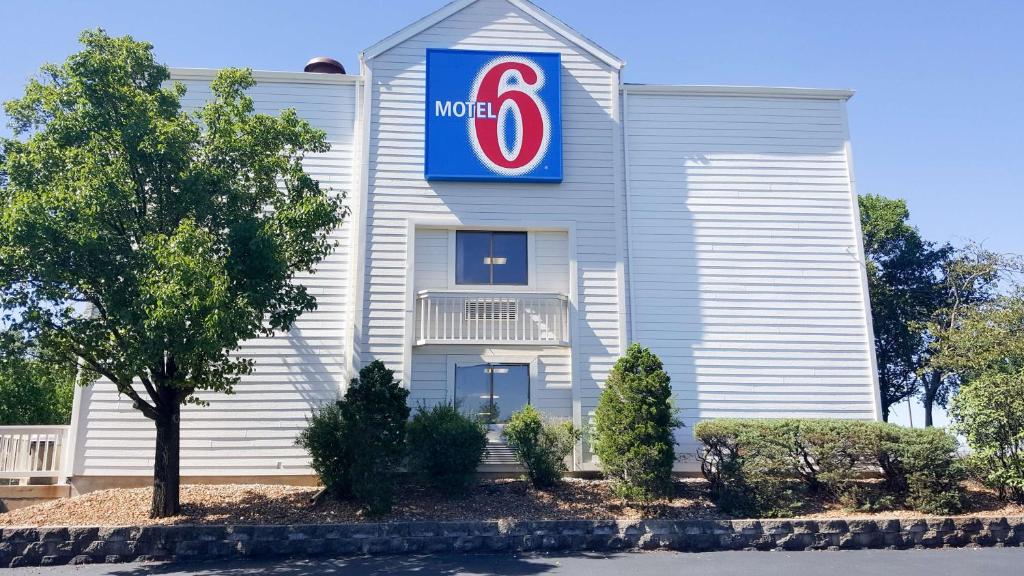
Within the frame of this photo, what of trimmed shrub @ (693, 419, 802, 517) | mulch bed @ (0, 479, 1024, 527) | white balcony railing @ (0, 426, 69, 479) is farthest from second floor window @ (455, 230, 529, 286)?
white balcony railing @ (0, 426, 69, 479)

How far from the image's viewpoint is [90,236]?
980 cm

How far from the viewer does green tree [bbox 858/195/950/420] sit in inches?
1004

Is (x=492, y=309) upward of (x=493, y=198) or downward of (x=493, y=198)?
downward

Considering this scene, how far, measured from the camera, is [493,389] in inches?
595

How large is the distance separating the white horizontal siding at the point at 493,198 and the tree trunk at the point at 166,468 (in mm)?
3909

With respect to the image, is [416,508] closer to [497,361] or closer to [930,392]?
[497,361]

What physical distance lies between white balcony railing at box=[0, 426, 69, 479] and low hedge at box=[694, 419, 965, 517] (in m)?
12.1

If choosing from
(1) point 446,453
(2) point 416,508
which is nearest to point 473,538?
(2) point 416,508

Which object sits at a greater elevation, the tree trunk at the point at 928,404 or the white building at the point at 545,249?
the white building at the point at 545,249

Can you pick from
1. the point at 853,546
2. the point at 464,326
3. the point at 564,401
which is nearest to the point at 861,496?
the point at 853,546

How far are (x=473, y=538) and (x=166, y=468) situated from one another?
16.2 feet

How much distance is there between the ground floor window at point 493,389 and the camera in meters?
15.0

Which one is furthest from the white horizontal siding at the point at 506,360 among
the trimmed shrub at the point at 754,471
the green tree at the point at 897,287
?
the green tree at the point at 897,287

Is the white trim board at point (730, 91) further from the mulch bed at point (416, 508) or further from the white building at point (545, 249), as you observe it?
the mulch bed at point (416, 508)
